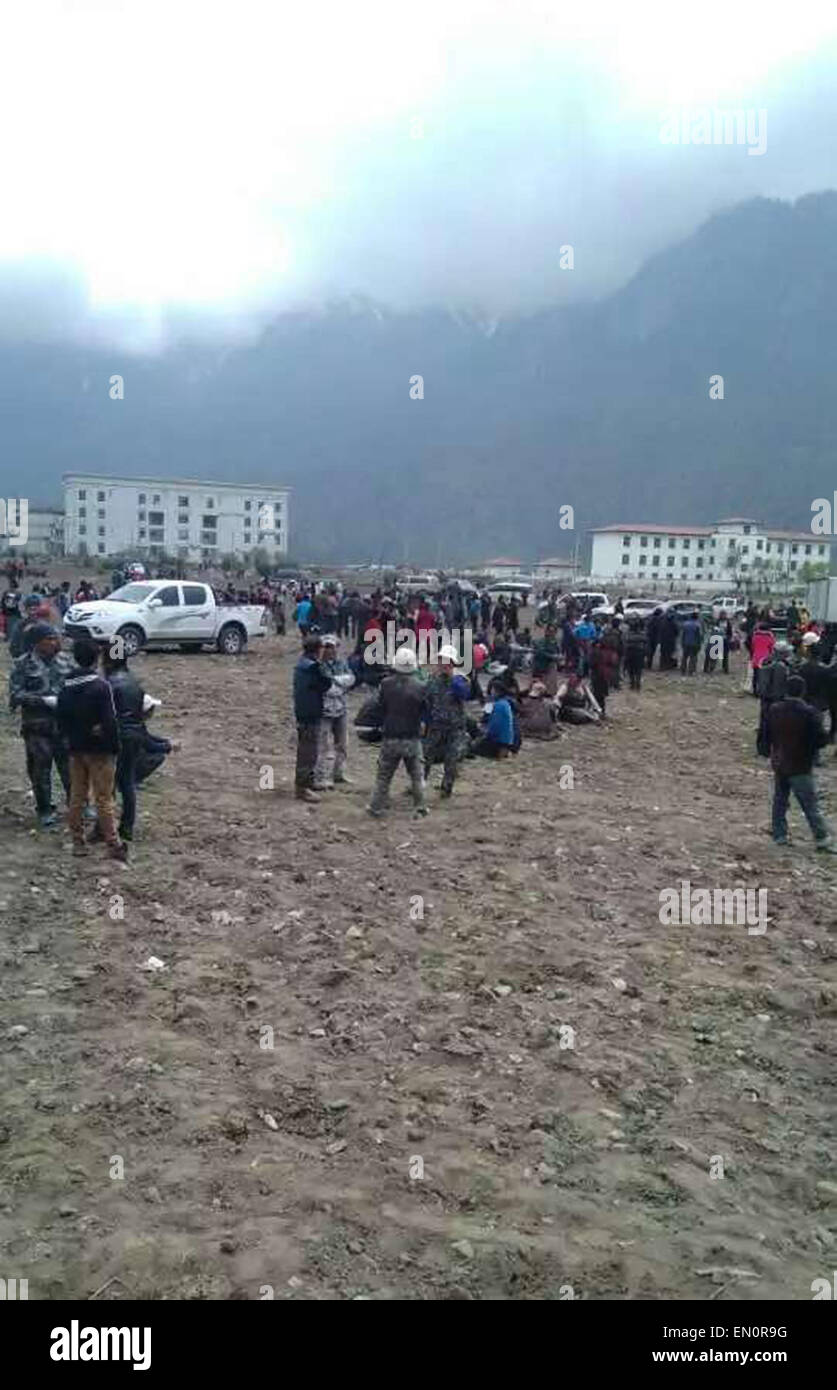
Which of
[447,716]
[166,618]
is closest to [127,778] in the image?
[447,716]

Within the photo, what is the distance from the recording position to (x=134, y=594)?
80.5ft

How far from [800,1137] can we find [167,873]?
16.7ft

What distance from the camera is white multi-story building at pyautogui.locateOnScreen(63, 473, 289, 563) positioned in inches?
4486

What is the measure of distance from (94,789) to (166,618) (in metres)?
16.5

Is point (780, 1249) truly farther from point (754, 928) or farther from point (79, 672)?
point (79, 672)

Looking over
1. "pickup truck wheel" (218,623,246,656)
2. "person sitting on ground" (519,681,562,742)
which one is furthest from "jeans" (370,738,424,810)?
"pickup truck wheel" (218,623,246,656)

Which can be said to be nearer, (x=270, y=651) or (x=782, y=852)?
(x=782, y=852)

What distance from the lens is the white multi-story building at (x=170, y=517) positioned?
113938 millimetres

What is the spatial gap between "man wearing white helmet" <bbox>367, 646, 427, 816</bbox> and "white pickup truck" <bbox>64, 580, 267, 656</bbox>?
43.9 ft

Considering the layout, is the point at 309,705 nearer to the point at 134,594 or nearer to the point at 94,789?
the point at 94,789

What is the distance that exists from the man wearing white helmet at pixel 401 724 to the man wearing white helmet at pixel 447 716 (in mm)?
946

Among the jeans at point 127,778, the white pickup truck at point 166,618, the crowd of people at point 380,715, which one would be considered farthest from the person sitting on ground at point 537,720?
the white pickup truck at point 166,618
